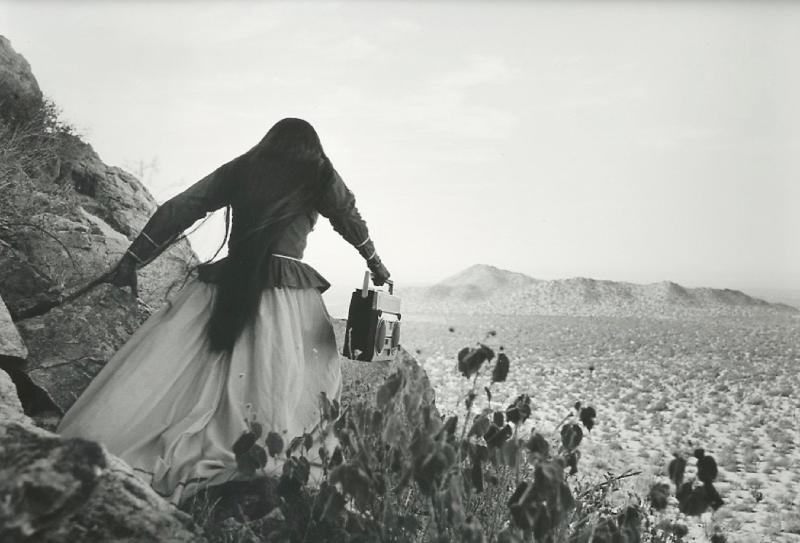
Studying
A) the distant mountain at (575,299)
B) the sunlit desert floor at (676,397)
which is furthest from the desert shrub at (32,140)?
the distant mountain at (575,299)

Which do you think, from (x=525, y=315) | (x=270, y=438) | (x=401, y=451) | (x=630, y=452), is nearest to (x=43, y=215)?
(x=270, y=438)

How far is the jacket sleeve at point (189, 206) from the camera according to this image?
11.5ft

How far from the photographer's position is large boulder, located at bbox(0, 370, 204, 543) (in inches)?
50.8

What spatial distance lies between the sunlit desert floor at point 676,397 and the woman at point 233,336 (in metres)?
0.80

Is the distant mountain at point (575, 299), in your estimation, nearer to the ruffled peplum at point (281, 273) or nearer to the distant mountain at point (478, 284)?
the distant mountain at point (478, 284)

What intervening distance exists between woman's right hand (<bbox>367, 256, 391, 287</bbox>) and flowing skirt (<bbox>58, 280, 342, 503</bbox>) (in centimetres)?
56

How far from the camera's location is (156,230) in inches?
139

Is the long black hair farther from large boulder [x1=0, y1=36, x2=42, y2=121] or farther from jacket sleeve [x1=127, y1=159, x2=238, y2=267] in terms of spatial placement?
large boulder [x1=0, y1=36, x2=42, y2=121]

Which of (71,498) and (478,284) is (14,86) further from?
(478,284)

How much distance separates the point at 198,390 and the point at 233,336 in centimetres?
33

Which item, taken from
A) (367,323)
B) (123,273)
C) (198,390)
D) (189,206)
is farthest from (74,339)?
(367,323)

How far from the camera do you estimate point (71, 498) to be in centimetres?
137

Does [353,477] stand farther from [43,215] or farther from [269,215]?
[43,215]

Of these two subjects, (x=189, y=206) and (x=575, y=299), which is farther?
(x=575, y=299)
